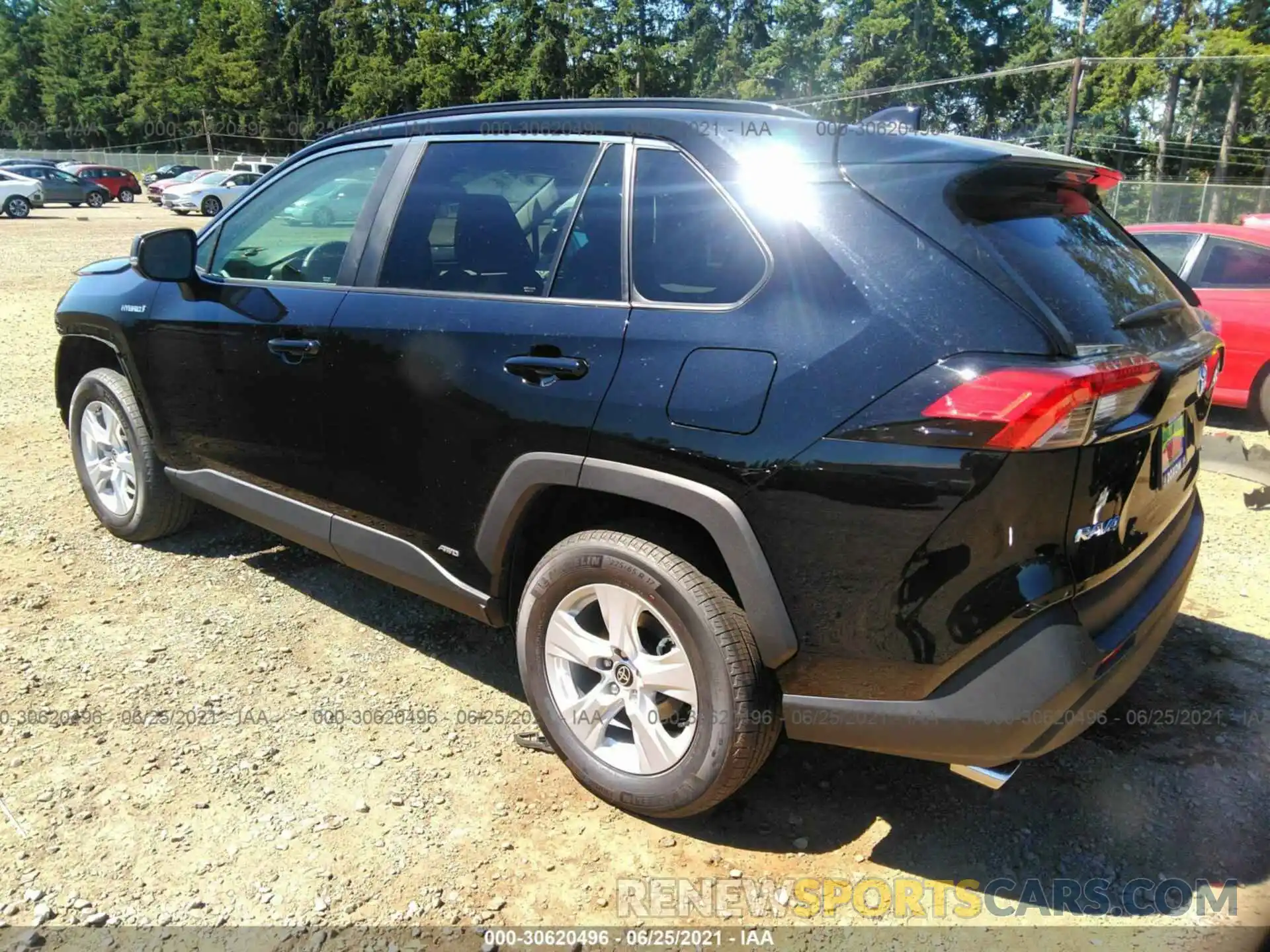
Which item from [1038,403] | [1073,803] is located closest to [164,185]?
[1073,803]

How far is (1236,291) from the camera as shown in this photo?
6.86 meters

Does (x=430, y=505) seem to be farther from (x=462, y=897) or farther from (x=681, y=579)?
(x=462, y=897)

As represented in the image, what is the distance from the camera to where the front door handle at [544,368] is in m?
2.46

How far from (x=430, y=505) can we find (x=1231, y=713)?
2.83 meters

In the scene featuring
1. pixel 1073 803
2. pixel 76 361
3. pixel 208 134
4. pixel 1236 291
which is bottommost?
pixel 1073 803

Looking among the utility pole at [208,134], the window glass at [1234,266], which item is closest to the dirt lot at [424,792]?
the window glass at [1234,266]

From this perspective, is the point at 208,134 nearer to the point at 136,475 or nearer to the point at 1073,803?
the point at 136,475

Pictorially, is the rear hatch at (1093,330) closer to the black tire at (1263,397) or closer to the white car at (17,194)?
the black tire at (1263,397)

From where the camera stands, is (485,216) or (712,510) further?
(485,216)

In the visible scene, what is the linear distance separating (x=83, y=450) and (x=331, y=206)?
6.80 ft

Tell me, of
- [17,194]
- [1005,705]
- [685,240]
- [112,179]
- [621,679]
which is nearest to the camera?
[1005,705]

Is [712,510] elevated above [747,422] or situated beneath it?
situated beneath

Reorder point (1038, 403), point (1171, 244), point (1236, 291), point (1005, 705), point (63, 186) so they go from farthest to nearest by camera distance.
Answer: point (63, 186), point (1171, 244), point (1236, 291), point (1005, 705), point (1038, 403)

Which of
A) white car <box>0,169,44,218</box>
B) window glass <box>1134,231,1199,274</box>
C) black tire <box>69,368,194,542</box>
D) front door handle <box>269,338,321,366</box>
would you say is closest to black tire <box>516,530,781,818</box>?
front door handle <box>269,338,321,366</box>
